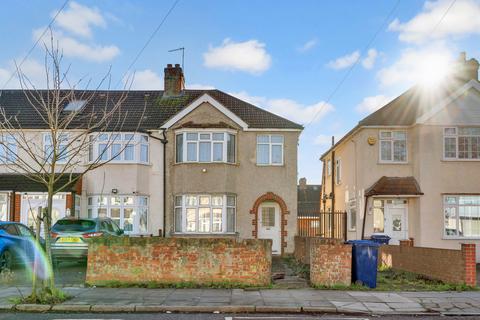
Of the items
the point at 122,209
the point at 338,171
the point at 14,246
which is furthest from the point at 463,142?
the point at 14,246

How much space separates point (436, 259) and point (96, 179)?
14.9m

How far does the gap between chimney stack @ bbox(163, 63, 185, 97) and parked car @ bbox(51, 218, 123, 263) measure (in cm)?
1141

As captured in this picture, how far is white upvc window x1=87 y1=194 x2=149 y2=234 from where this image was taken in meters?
24.5

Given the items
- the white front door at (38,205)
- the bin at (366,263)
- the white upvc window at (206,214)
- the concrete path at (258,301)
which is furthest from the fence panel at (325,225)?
the concrete path at (258,301)

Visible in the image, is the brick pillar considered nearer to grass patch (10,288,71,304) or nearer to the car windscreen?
grass patch (10,288,71,304)

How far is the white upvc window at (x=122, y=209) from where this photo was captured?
24516 millimetres

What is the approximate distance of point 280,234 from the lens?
24.9 metres

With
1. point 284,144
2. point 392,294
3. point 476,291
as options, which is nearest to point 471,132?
point 284,144

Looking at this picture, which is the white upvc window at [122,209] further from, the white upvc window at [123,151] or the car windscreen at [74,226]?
the car windscreen at [74,226]

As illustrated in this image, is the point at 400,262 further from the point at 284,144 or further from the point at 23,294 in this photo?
the point at 23,294

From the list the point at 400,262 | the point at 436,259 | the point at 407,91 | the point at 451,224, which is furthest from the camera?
the point at 407,91

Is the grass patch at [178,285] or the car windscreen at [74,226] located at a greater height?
the car windscreen at [74,226]

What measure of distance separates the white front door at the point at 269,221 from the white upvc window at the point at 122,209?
5.08m

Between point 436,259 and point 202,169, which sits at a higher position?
point 202,169
